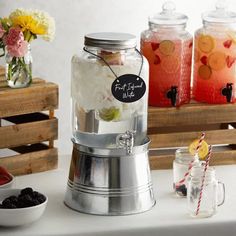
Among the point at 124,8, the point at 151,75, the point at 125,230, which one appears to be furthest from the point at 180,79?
the point at 124,8

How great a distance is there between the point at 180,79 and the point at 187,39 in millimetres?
114

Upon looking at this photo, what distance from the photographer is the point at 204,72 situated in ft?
7.37

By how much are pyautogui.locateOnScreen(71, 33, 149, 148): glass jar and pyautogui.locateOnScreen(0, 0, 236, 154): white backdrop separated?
1366 millimetres

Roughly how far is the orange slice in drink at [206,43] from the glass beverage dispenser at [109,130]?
31 centimetres

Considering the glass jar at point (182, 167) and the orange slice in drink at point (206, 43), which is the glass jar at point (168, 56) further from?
the glass jar at point (182, 167)

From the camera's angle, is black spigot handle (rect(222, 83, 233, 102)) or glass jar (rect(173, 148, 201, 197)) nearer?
glass jar (rect(173, 148, 201, 197))

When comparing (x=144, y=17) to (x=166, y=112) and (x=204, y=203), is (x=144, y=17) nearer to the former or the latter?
(x=166, y=112)

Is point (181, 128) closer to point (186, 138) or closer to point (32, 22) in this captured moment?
point (186, 138)

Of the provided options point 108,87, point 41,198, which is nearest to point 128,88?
point 108,87

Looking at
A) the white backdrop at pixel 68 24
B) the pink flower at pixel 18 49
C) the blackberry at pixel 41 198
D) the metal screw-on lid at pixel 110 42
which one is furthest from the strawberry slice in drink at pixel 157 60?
the white backdrop at pixel 68 24

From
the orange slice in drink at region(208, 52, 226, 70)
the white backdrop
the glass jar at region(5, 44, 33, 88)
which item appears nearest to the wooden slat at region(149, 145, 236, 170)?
the orange slice in drink at region(208, 52, 226, 70)

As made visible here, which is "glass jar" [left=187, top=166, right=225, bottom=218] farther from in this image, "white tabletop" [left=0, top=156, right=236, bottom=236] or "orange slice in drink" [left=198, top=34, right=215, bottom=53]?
"orange slice in drink" [left=198, top=34, right=215, bottom=53]

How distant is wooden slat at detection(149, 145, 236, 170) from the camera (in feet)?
7.32

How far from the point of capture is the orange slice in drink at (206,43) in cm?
221
